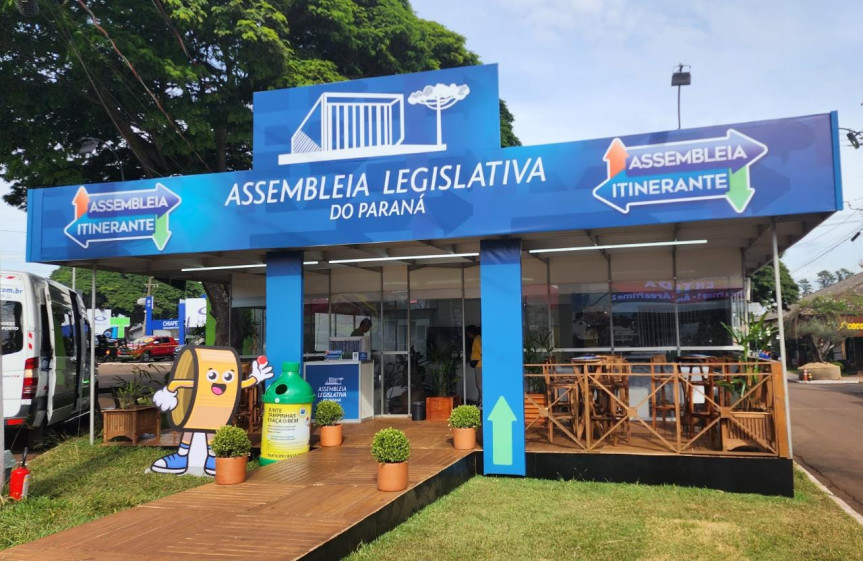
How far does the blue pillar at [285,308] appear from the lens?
28.4 ft

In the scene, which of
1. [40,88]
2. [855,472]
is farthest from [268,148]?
[855,472]

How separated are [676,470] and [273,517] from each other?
444 centimetres

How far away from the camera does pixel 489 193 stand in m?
7.53

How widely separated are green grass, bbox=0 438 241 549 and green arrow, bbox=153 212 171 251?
301 cm

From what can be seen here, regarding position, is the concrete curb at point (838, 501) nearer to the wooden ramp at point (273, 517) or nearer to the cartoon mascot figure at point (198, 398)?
the wooden ramp at point (273, 517)

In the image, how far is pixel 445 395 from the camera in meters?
11.1

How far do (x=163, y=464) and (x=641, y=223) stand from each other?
6.38 meters

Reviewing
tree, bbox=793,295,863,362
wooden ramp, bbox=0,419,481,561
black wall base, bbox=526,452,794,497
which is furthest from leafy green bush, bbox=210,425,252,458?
tree, bbox=793,295,863,362

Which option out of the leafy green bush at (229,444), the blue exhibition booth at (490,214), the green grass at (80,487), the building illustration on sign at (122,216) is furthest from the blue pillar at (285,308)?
the leafy green bush at (229,444)

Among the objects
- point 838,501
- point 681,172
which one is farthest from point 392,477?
point 838,501

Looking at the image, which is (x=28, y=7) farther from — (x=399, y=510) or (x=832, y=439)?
(x=832, y=439)

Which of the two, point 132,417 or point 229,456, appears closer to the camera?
point 229,456

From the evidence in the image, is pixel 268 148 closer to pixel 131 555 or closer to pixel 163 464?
pixel 163 464

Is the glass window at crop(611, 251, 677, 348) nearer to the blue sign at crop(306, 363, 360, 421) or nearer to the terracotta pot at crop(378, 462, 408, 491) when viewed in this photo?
the blue sign at crop(306, 363, 360, 421)
